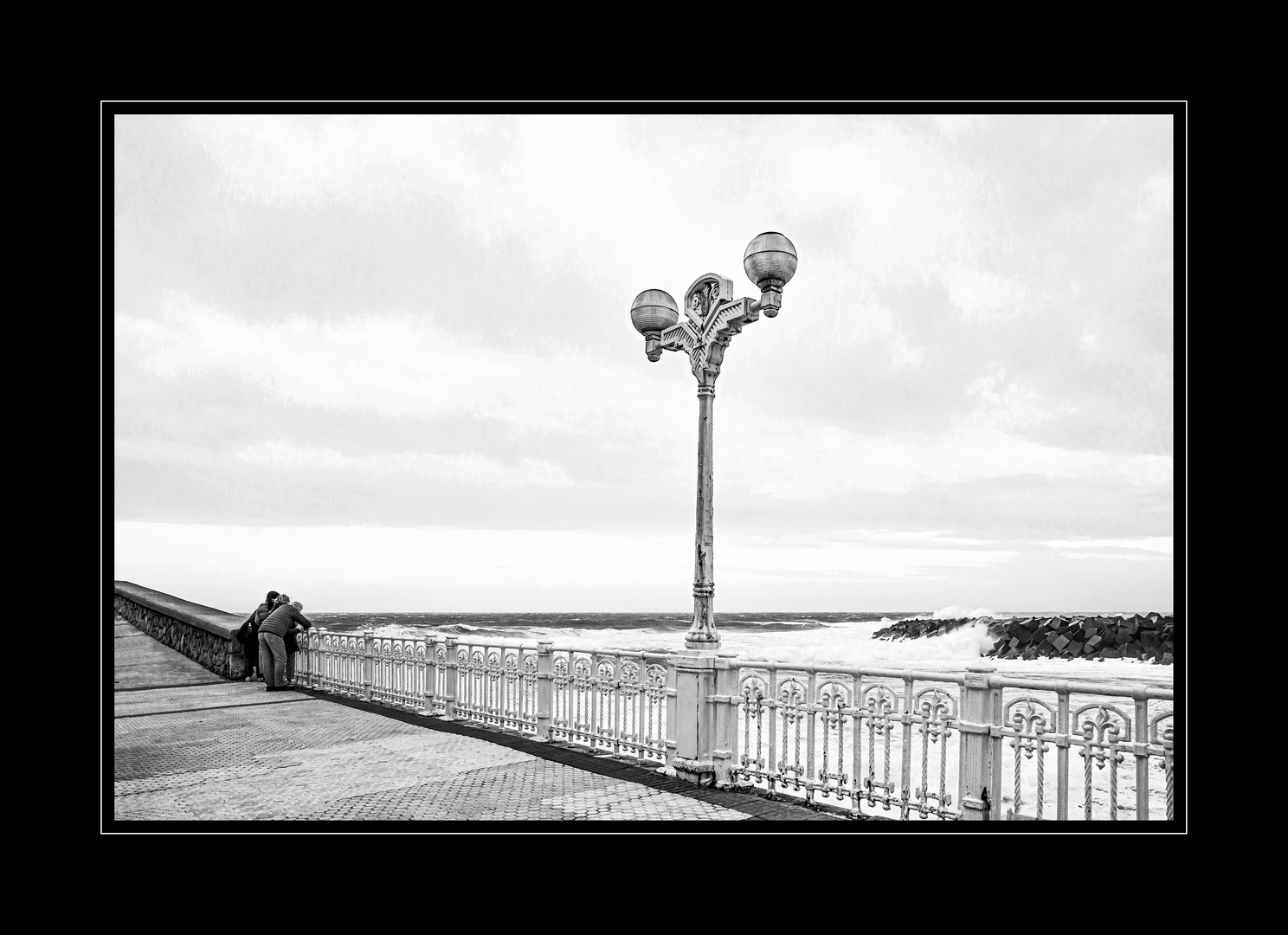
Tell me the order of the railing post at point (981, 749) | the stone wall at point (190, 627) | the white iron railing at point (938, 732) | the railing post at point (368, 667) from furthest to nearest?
the stone wall at point (190, 627) → the railing post at point (368, 667) → the railing post at point (981, 749) → the white iron railing at point (938, 732)

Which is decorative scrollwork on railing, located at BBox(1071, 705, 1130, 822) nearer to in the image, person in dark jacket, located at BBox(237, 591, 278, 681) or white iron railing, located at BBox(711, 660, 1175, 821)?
white iron railing, located at BBox(711, 660, 1175, 821)

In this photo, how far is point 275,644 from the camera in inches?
559

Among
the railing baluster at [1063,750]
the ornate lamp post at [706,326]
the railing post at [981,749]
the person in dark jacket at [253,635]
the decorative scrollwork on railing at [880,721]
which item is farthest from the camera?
the person in dark jacket at [253,635]

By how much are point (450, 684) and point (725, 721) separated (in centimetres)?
507

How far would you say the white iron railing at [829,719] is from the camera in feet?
16.1

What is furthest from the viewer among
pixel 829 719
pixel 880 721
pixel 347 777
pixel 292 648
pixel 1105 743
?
pixel 292 648

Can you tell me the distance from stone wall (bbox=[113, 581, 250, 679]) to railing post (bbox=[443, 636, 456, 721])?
20.3ft

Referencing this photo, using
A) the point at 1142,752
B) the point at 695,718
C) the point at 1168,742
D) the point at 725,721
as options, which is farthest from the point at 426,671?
the point at 1168,742

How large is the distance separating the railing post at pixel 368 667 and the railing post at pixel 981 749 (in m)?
9.62

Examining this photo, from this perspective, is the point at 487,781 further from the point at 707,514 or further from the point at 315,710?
the point at 315,710

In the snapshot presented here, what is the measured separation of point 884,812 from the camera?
6453 mm

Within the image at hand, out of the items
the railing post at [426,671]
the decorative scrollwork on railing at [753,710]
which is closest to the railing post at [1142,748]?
the decorative scrollwork on railing at [753,710]

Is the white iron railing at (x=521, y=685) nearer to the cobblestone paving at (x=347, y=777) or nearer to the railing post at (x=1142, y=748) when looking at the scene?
the cobblestone paving at (x=347, y=777)

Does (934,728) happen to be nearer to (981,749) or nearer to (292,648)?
(981,749)
